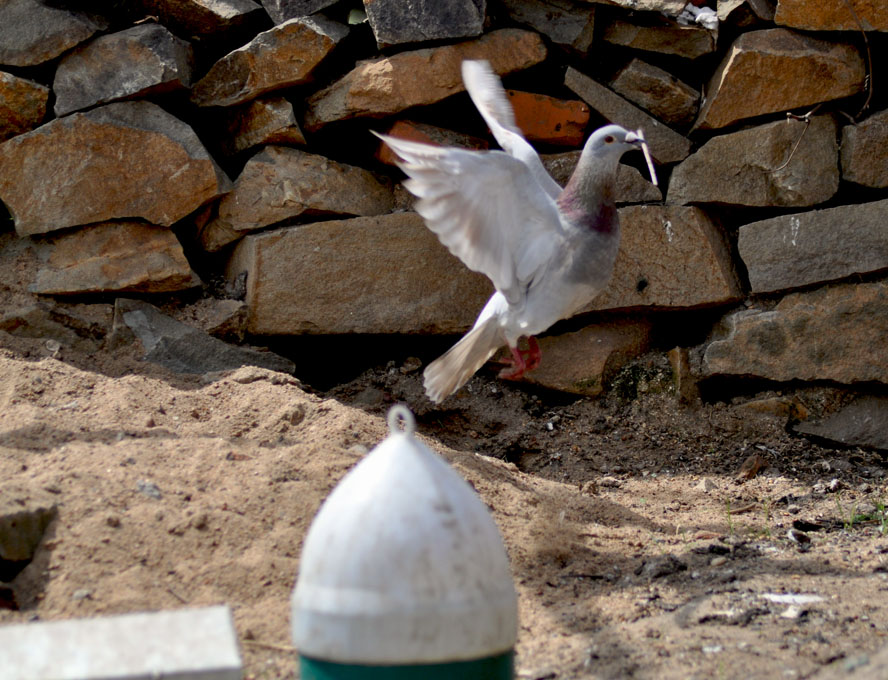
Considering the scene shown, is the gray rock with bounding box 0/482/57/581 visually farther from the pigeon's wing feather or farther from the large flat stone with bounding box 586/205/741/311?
the large flat stone with bounding box 586/205/741/311

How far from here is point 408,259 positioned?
4.14 m

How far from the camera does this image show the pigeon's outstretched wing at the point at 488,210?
3.07 m

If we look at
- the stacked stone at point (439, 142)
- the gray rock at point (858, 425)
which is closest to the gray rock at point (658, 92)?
the stacked stone at point (439, 142)

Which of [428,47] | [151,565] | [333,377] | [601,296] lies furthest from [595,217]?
[151,565]

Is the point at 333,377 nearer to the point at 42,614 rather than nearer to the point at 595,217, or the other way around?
the point at 595,217

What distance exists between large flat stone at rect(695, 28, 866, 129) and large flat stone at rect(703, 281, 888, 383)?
2.76 feet

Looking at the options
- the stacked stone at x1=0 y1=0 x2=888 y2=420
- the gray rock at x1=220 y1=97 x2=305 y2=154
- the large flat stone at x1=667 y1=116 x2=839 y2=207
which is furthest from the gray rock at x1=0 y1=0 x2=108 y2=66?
the large flat stone at x1=667 y1=116 x2=839 y2=207

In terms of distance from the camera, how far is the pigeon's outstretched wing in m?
3.07

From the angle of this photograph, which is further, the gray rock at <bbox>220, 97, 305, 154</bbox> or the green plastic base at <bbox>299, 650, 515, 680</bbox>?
the gray rock at <bbox>220, 97, 305, 154</bbox>

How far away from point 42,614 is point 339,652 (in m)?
0.96

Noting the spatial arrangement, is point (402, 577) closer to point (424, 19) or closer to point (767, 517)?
point (767, 517)

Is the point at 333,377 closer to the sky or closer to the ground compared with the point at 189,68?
closer to the ground

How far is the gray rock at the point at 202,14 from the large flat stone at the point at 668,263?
1909 millimetres

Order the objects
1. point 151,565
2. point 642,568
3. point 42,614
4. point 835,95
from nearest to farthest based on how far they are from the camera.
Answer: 1. point 42,614
2. point 151,565
3. point 642,568
4. point 835,95
